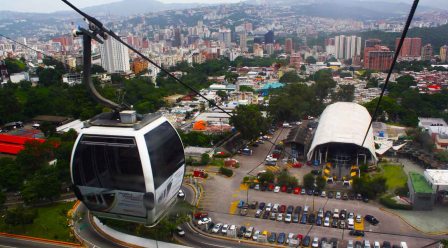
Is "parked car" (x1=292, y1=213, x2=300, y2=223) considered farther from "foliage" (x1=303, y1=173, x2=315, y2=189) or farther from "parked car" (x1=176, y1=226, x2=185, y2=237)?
"parked car" (x1=176, y1=226, x2=185, y2=237)

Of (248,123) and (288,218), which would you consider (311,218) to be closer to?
(288,218)

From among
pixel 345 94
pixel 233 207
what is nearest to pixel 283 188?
pixel 233 207

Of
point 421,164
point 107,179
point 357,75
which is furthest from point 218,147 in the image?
point 357,75

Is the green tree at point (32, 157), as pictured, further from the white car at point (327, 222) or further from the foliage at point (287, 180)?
the white car at point (327, 222)

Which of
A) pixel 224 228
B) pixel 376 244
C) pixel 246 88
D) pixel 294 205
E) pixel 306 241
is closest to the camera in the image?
pixel 376 244

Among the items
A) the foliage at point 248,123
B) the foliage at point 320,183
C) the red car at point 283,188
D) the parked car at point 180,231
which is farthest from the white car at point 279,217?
the foliage at point 248,123
